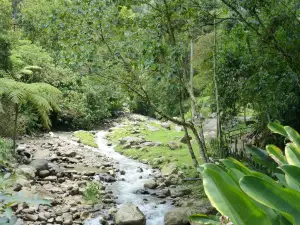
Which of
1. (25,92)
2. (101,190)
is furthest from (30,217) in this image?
(25,92)

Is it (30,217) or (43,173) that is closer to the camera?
(30,217)

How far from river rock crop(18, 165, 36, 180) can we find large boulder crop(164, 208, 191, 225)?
2632mm

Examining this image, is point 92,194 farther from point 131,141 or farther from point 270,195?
point 270,195

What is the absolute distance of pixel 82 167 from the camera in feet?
23.8

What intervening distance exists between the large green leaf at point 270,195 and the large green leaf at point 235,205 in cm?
2

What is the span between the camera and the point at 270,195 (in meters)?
0.78

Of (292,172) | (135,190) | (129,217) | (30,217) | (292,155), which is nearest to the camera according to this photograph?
(292,172)

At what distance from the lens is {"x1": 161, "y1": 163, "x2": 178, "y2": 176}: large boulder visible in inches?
267

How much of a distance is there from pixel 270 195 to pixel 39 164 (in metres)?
6.10

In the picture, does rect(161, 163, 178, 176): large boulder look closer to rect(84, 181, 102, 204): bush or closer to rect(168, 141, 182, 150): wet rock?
rect(84, 181, 102, 204): bush

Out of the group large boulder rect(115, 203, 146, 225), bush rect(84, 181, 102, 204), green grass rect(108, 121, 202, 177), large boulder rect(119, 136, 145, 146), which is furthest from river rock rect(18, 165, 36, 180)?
large boulder rect(119, 136, 145, 146)

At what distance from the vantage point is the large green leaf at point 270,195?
77 centimetres

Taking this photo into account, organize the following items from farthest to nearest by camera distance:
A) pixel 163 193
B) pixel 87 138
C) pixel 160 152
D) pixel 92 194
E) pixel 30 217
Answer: pixel 87 138, pixel 160 152, pixel 163 193, pixel 92 194, pixel 30 217

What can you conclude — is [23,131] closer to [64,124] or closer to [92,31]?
[64,124]
